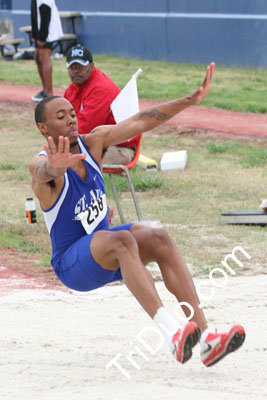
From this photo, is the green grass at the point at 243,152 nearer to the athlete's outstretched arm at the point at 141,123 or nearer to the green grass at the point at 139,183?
the green grass at the point at 139,183

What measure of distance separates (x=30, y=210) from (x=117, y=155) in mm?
1003

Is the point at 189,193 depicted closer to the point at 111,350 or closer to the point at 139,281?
the point at 111,350

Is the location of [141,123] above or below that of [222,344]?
above

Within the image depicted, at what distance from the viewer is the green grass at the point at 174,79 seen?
14.3m

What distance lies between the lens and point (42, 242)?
7.54 meters

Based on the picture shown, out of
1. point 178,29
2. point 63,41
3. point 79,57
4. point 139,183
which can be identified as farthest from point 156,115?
point 63,41

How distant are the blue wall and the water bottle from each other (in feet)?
33.4

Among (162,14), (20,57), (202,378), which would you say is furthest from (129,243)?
(20,57)

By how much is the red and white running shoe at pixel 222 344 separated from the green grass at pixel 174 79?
31.3 ft

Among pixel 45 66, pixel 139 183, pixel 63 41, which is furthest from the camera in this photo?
pixel 63 41

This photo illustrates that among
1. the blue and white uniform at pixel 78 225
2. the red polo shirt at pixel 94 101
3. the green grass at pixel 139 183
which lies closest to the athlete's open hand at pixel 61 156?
the blue and white uniform at pixel 78 225

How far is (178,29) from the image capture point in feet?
63.2

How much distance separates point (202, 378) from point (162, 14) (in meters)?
16.0

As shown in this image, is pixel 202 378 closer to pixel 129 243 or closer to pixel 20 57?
pixel 129 243
